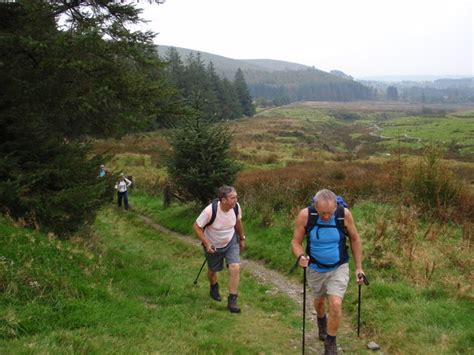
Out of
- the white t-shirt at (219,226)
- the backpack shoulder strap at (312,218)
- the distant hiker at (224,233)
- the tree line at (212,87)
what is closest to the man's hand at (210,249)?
the distant hiker at (224,233)

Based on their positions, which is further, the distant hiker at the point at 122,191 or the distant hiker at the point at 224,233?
the distant hiker at the point at 122,191

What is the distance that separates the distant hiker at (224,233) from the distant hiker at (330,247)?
1.65 m

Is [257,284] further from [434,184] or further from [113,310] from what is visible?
[434,184]

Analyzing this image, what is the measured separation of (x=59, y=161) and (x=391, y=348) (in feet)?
22.2

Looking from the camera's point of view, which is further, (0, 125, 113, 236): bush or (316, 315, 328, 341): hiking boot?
(0, 125, 113, 236): bush

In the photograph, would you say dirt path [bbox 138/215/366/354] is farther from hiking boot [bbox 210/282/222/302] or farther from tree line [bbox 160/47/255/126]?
tree line [bbox 160/47/255/126]

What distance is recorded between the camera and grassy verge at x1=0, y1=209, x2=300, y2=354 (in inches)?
194

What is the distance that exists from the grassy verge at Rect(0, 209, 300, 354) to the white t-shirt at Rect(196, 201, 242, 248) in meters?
1.15

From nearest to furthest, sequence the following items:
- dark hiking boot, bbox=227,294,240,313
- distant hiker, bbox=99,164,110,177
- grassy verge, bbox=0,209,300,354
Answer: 1. grassy verge, bbox=0,209,300,354
2. dark hiking boot, bbox=227,294,240,313
3. distant hiker, bbox=99,164,110,177

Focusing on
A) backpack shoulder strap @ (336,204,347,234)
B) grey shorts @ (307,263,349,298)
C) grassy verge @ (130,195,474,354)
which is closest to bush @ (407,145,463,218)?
grassy verge @ (130,195,474,354)

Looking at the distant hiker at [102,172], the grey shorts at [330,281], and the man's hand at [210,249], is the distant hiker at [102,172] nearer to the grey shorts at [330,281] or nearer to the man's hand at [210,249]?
the man's hand at [210,249]

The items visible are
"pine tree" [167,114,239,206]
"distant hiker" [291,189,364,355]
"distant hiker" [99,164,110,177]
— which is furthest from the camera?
"pine tree" [167,114,239,206]

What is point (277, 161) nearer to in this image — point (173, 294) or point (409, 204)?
point (409, 204)

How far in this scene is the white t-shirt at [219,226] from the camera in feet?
24.2
